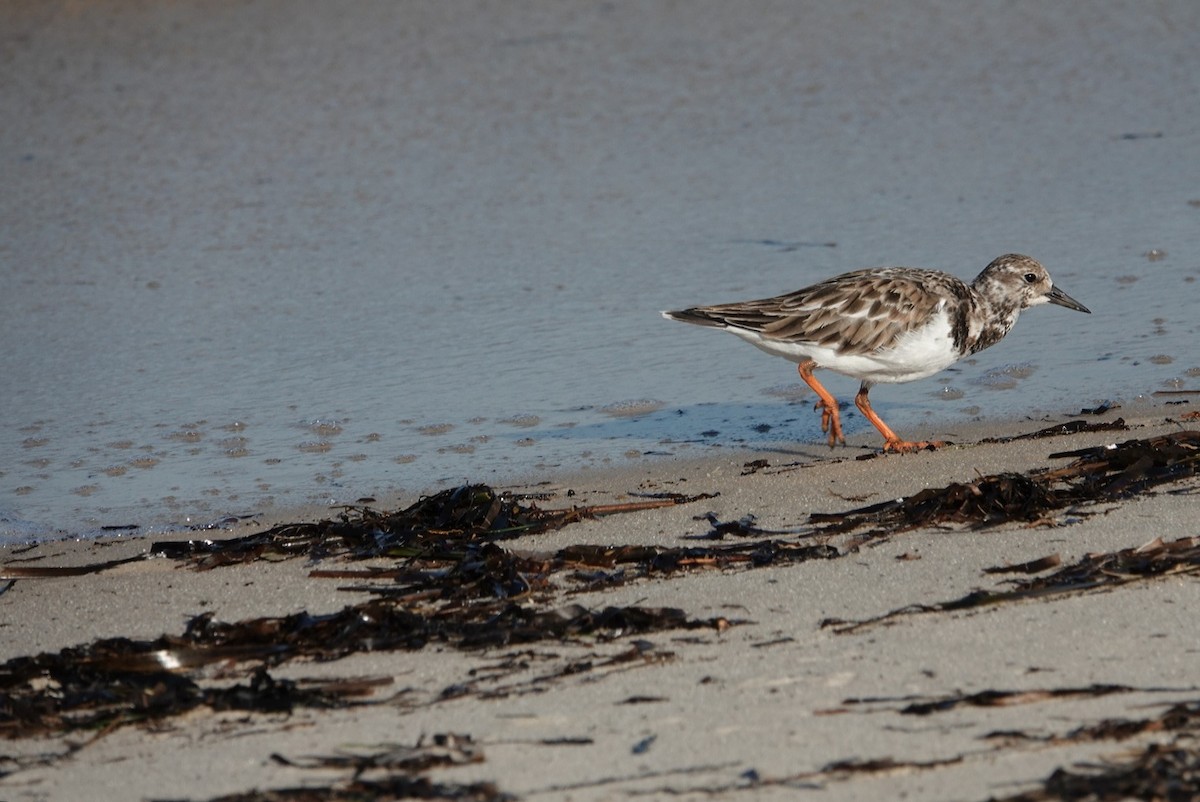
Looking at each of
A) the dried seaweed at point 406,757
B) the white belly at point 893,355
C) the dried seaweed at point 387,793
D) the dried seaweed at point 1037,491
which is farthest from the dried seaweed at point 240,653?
the white belly at point 893,355

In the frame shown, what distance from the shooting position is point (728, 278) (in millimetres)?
6918

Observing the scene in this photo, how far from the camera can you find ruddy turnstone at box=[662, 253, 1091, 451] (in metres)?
5.45

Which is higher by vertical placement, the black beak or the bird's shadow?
the black beak

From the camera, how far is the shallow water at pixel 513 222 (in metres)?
5.66

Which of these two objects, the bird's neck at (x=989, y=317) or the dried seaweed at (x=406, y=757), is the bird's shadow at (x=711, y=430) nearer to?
the bird's neck at (x=989, y=317)

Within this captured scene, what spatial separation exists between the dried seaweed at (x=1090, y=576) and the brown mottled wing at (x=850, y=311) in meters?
1.97

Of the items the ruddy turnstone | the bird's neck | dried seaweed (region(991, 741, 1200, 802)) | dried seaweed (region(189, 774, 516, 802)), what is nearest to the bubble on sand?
the ruddy turnstone

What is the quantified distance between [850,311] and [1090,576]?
221cm

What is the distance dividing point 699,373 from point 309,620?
9.67 feet

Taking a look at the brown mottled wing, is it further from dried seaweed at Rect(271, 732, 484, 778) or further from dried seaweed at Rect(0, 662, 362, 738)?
dried seaweed at Rect(271, 732, 484, 778)

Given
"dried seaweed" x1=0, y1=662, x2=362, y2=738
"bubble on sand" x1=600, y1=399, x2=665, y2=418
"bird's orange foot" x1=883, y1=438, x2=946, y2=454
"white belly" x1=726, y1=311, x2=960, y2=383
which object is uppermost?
"white belly" x1=726, y1=311, x2=960, y2=383

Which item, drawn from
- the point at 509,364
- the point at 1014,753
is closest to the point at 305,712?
the point at 1014,753

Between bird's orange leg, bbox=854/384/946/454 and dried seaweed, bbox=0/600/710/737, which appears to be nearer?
dried seaweed, bbox=0/600/710/737

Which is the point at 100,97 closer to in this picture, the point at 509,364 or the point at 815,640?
the point at 509,364
